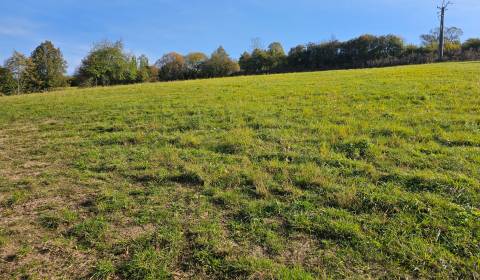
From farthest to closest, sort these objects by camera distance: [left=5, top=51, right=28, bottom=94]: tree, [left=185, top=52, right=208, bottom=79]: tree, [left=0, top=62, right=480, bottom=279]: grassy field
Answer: [left=185, top=52, right=208, bottom=79]: tree < [left=5, top=51, right=28, bottom=94]: tree < [left=0, top=62, right=480, bottom=279]: grassy field

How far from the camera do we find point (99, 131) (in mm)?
12062

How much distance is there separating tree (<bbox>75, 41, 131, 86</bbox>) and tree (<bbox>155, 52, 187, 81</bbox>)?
1738 cm

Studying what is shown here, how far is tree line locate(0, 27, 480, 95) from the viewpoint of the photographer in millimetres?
64000

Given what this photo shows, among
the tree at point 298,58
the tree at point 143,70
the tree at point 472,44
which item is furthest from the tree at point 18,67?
the tree at point 472,44

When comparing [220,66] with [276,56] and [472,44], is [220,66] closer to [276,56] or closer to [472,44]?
[276,56]

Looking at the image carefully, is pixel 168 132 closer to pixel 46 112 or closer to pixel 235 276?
pixel 235 276

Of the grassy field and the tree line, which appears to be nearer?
the grassy field

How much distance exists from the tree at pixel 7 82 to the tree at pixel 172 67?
3383cm

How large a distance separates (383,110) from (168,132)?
24.7ft

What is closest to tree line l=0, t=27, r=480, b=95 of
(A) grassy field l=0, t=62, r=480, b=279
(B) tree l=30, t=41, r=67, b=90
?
(B) tree l=30, t=41, r=67, b=90

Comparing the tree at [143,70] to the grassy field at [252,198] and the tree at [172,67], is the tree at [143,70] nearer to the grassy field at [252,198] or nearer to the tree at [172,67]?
the tree at [172,67]

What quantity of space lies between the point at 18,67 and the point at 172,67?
38.1 metres

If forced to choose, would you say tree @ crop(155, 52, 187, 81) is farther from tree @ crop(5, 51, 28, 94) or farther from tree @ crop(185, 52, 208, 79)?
tree @ crop(5, 51, 28, 94)

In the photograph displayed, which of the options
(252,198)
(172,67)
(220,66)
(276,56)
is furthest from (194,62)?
(252,198)
